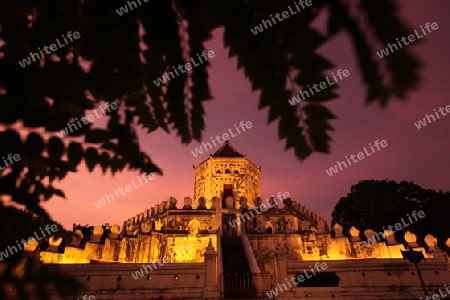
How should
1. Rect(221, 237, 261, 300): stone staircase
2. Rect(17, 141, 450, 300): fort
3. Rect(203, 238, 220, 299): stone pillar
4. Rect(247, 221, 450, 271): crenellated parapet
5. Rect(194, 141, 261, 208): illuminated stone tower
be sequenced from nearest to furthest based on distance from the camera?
Rect(203, 238, 220, 299): stone pillar < Rect(17, 141, 450, 300): fort < Rect(221, 237, 261, 300): stone staircase < Rect(247, 221, 450, 271): crenellated parapet < Rect(194, 141, 261, 208): illuminated stone tower

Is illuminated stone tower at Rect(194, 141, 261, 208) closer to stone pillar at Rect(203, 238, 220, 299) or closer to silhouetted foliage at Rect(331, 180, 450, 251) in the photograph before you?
silhouetted foliage at Rect(331, 180, 450, 251)

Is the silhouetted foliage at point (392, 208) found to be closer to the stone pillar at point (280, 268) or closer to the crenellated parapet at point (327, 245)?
the crenellated parapet at point (327, 245)

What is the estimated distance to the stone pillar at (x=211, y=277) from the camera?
9.76m

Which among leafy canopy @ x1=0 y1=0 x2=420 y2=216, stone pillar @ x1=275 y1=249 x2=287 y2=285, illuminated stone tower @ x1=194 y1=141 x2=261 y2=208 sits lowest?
leafy canopy @ x1=0 y1=0 x2=420 y2=216

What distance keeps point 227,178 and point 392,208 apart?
15.4 m

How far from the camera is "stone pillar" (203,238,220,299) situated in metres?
9.76

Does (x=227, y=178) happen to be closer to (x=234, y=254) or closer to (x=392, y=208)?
(x=234, y=254)

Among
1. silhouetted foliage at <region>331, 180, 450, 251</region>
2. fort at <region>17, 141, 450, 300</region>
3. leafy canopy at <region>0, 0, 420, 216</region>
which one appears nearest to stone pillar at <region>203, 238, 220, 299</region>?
fort at <region>17, 141, 450, 300</region>

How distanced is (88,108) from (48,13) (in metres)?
0.44

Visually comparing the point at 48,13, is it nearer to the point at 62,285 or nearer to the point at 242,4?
the point at 242,4

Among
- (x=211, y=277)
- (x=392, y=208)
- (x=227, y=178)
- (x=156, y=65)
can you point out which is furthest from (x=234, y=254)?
(x=392, y=208)

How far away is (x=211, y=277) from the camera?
1025 cm

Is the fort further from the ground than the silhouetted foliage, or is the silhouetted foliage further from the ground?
the silhouetted foliage

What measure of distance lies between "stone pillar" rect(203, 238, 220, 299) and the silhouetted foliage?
18.0 meters
